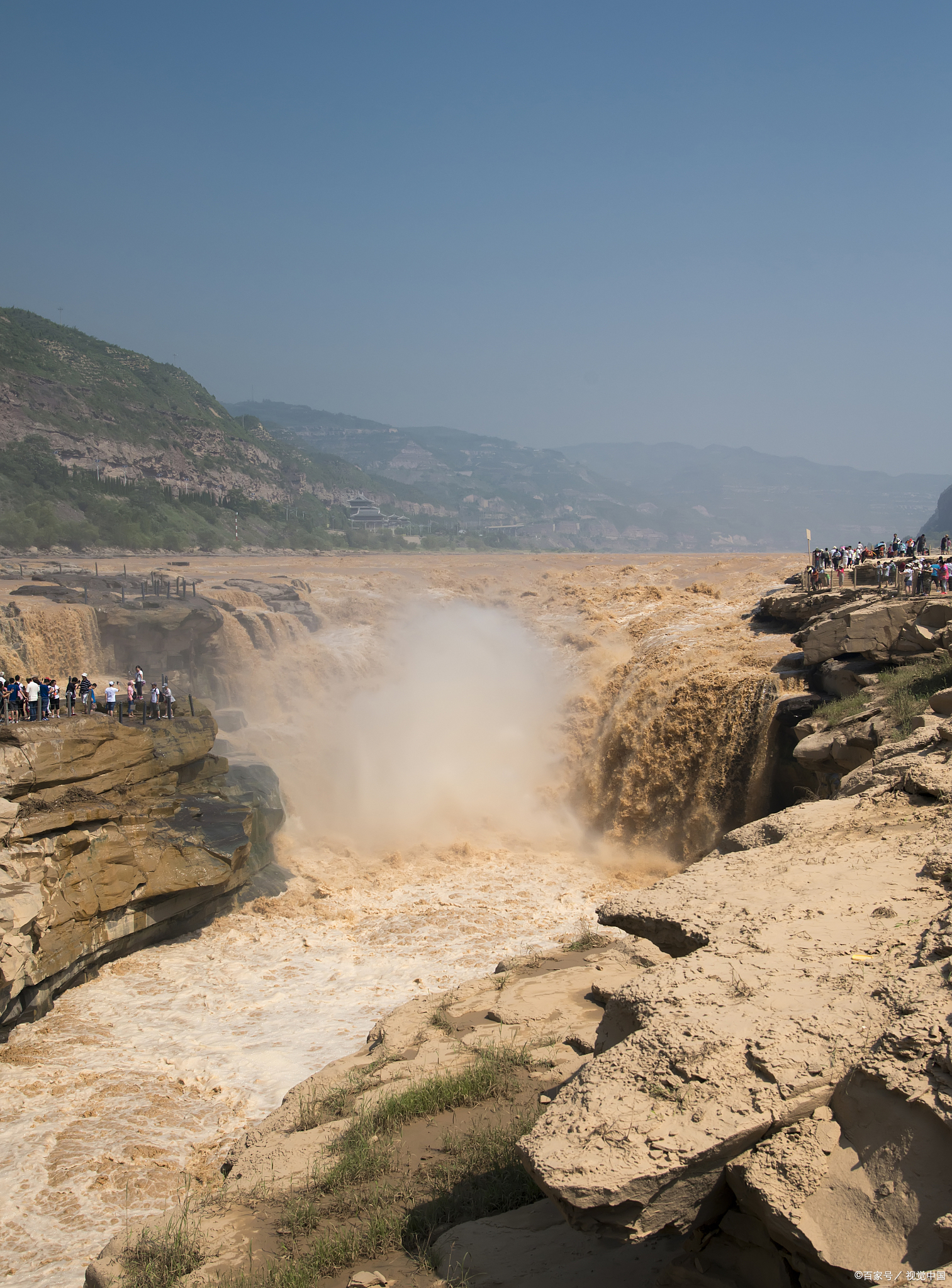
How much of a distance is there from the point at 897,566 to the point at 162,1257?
884 inches

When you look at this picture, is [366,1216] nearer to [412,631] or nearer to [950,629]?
[950,629]

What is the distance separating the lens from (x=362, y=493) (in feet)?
508

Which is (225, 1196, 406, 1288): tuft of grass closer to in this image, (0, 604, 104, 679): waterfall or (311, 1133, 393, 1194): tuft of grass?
(311, 1133, 393, 1194): tuft of grass

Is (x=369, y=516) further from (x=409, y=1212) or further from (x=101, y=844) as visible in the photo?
(x=409, y=1212)

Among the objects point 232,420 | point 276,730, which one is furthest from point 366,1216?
point 232,420

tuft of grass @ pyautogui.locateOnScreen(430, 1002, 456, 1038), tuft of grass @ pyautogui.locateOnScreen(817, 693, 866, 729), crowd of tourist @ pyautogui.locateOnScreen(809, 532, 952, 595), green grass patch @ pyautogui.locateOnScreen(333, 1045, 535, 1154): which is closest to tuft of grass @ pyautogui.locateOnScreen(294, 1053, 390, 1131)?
green grass patch @ pyautogui.locateOnScreen(333, 1045, 535, 1154)

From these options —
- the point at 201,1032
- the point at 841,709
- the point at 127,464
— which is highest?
the point at 127,464

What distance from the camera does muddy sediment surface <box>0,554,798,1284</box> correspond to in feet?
33.7

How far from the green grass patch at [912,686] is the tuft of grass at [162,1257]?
11234 millimetres

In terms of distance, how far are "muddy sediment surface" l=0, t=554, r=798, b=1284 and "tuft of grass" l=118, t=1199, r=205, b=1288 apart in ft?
8.65

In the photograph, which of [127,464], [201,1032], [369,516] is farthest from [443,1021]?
[369,516]

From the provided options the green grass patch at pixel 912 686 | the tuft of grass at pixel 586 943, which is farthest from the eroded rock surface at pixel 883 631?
the tuft of grass at pixel 586 943

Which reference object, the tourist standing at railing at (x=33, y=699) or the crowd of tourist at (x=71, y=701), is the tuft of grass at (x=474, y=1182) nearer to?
the crowd of tourist at (x=71, y=701)

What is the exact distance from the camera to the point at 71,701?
16.3 m
